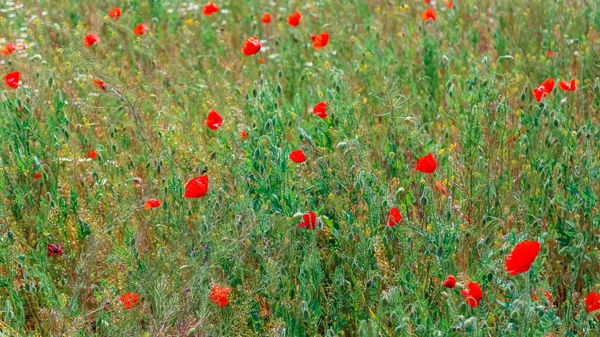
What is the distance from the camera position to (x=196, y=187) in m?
2.50

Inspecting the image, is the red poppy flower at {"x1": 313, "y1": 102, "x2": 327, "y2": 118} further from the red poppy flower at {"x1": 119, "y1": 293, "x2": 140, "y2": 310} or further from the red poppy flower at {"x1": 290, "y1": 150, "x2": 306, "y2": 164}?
the red poppy flower at {"x1": 119, "y1": 293, "x2": 140, "y2": 310}

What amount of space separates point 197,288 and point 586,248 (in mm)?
1246

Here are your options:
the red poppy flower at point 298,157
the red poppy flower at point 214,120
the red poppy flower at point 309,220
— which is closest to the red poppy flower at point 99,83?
the red poppy flower at point 214,120

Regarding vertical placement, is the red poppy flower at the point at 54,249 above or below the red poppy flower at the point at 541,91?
below

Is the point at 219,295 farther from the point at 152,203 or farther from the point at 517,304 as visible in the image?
the point at 517,304

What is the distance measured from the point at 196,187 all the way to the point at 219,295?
41 centimetres

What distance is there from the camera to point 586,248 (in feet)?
8.79

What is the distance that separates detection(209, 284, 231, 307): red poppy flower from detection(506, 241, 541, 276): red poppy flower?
0.72 m

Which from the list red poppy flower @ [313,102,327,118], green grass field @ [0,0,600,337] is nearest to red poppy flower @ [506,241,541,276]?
green grass field @ [0,0,600,337]

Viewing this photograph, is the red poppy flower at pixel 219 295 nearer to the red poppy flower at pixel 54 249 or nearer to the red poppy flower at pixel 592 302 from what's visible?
the red poppy flower at pixel 54 249

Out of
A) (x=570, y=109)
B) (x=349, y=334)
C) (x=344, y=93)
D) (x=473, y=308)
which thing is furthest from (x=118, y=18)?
(x=473, y=308)

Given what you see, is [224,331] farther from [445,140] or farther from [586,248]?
[445,140]

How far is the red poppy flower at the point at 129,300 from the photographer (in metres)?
2.21

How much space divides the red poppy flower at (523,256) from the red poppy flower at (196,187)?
95 cm
